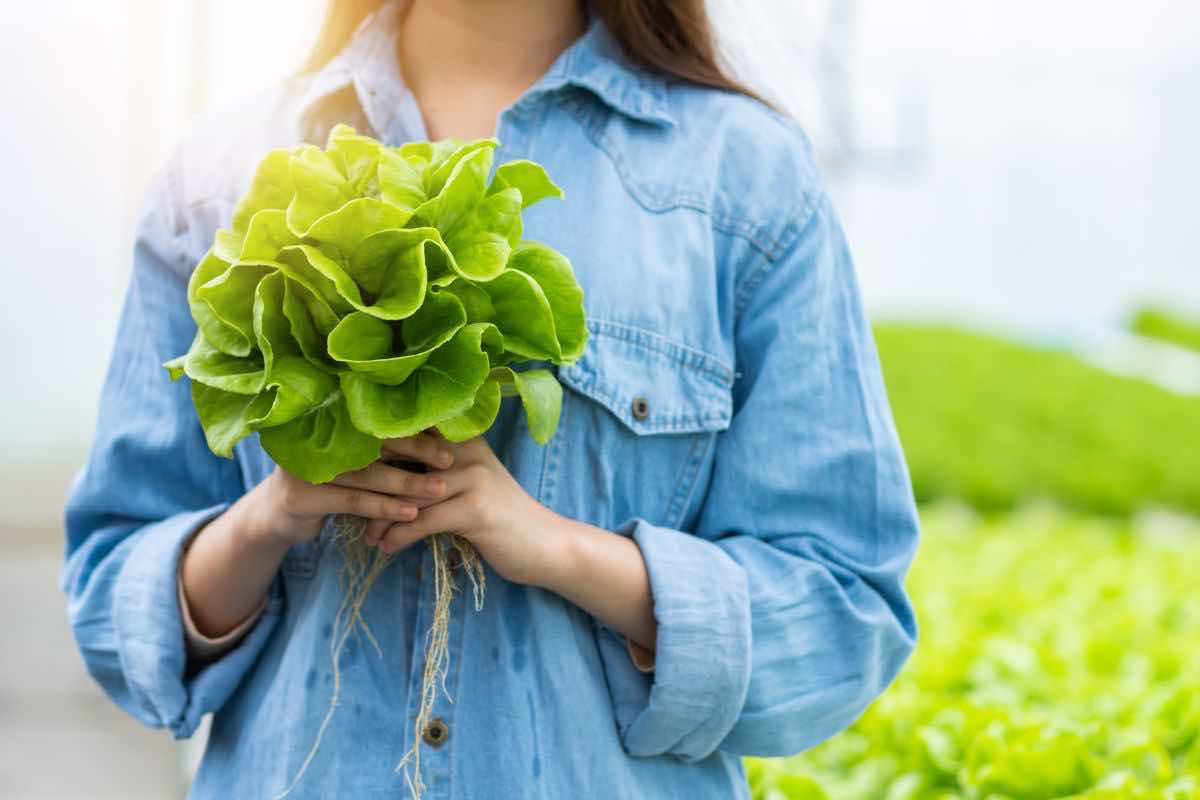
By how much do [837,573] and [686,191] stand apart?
39 centimetres

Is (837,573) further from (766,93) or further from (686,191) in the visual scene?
(766,93)

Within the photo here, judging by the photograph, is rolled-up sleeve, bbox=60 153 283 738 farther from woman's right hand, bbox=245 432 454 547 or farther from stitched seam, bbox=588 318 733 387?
stitched seam, bbox=588 318 733 387

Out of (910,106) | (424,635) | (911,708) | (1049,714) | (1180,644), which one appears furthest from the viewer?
(910,106)

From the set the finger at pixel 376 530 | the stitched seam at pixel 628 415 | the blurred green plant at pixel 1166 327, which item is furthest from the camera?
the blurred green plant at pixel 1166 327

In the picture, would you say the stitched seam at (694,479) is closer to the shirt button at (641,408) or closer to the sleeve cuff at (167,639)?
the shirt button at (641,408)

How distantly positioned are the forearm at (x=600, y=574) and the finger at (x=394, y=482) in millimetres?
119

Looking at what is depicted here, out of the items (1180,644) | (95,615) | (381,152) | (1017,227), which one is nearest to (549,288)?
(381,152)

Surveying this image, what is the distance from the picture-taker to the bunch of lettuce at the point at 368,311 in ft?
3.21

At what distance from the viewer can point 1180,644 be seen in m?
2.56

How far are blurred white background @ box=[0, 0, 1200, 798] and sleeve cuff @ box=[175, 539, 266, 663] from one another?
1.83 feet

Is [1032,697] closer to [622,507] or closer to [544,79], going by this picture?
[622,507]

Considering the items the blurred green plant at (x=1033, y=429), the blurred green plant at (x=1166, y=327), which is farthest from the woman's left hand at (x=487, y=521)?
the blurred green plant at (x=1166, y=327)

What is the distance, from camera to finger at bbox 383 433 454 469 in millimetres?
1029

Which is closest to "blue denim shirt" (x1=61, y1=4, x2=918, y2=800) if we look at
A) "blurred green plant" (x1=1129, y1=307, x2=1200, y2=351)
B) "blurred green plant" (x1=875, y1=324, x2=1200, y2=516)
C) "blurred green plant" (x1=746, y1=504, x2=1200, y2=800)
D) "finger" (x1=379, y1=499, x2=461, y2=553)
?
"finger" (x1=379, y1=499, x2=461, y2=553)
